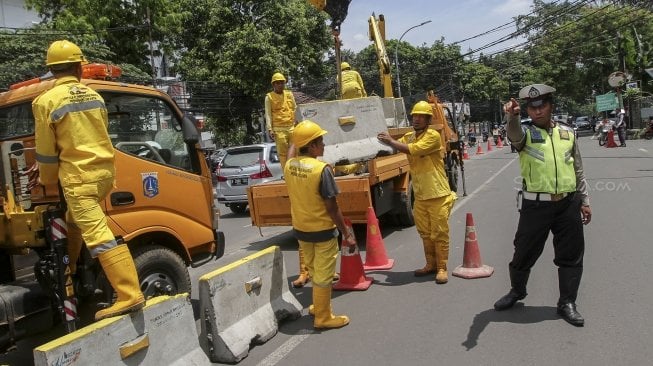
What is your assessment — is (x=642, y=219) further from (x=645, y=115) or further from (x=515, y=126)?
(x=645, y=115)

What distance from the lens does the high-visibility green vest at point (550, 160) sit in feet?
15.1

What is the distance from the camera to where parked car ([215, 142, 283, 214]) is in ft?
43.5

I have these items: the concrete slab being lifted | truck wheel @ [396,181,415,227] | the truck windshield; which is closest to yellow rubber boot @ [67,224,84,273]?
the truck windshield

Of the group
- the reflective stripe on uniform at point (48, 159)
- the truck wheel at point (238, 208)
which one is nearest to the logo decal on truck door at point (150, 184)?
the reflective stripe on uniform at point (48, 159)

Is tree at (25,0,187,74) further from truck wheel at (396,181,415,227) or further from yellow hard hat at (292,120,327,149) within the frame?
yellow hard hat at (292,120,327,149)

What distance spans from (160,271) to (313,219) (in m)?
1.43

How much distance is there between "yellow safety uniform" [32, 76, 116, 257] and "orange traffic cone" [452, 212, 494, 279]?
3.82 meters

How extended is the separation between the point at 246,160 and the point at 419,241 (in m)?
6.36

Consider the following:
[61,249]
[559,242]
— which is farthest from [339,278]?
[61,249]

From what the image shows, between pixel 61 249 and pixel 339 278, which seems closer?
pixel 61 249

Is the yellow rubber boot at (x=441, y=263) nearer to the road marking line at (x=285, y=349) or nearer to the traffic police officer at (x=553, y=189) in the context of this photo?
the traffic police officer at (x=553, y=189)

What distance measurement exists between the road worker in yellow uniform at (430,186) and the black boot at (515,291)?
41.0 inches

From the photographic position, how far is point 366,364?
13.4 feet

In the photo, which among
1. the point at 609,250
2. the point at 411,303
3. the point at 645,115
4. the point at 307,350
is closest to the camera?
the point at 307,350
